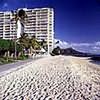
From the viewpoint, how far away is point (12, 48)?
65000 mm

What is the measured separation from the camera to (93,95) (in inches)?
437

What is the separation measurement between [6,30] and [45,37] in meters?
23.9

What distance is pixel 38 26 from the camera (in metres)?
153

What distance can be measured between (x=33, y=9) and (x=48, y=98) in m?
150

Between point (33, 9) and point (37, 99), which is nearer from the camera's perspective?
point (37, 99)

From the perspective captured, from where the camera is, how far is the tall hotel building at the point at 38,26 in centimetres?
14862

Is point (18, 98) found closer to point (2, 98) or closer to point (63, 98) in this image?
point (2, 98)

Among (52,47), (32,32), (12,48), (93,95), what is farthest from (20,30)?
(93,95)

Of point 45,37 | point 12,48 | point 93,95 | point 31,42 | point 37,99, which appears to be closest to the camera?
point 37,99

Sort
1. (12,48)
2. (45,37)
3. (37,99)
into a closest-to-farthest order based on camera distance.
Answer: (37,99), (12,48), (45,37)

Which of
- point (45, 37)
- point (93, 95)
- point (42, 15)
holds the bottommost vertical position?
point (93, 95)

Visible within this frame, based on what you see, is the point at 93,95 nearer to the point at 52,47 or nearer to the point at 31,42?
the point at 31,42

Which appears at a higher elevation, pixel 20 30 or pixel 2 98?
pixel 20 30

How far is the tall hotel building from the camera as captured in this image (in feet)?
488
